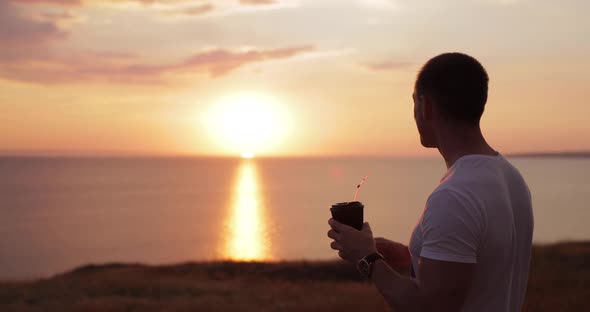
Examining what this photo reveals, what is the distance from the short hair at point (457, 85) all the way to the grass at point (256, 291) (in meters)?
9.28

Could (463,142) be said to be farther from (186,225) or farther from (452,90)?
(186,225)

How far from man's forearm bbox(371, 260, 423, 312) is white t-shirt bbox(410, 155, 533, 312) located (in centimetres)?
16

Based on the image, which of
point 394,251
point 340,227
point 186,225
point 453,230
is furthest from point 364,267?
point 186,225

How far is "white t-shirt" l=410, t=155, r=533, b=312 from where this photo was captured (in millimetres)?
2051

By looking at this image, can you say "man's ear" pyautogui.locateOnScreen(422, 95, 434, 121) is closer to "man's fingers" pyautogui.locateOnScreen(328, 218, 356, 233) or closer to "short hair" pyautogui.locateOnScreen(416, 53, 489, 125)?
"short hair" pyautogui.locateOnScreen(416, 53, 489, 125)

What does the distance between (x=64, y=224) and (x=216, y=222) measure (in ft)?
95.9

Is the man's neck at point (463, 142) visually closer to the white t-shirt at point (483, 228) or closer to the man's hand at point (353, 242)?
the white t-shirt at point (483, 228)

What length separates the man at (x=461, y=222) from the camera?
2.06 metres

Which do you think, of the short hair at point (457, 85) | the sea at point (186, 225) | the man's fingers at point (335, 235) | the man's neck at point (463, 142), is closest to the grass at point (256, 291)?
the man's fingers at point (335, 235)

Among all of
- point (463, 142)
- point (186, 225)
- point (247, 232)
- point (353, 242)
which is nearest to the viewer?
point (463, 142)

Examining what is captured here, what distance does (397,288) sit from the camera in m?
2.26

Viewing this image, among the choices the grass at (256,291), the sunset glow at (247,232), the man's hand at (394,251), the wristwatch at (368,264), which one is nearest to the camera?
the wristwatch at (368,264)

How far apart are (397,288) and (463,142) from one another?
0.76 m

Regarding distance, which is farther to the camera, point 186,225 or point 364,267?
point 186,225
